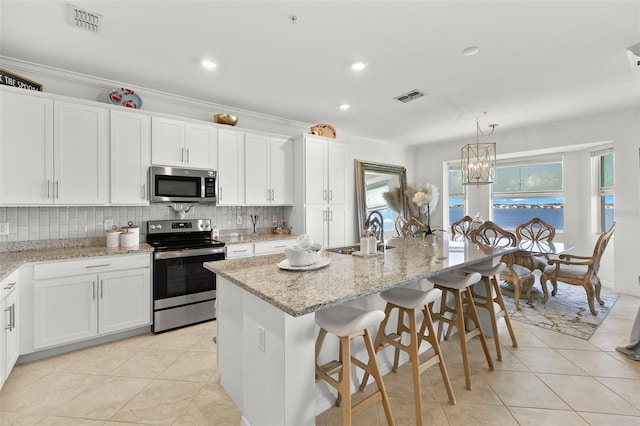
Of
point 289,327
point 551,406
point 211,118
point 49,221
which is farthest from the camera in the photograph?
point 211,118

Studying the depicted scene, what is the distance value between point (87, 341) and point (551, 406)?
3.77 metres

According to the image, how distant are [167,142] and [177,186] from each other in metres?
0.50

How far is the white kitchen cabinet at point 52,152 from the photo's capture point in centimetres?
247

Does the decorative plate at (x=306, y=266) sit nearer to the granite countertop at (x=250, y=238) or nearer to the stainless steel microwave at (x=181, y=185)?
the granite countertop at (x=250, y=238)

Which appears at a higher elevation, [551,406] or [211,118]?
[211,118]

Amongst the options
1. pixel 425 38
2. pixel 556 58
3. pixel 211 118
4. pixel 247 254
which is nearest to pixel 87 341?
pixel 247 254

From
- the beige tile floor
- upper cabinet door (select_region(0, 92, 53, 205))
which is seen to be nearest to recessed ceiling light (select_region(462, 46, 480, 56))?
the beige tile floor

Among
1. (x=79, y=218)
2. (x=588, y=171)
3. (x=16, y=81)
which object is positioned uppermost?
(x=16, y=81)

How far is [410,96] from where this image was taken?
3543 millimetres

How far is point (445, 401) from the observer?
1.91 m

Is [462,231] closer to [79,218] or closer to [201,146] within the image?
[201,146]

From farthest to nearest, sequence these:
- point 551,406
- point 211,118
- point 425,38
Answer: point 211,118
point 425,38
point 551,406

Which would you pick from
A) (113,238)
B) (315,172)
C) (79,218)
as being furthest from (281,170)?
(79,218)

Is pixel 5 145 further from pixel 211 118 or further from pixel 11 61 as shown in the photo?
pixel 211 118
